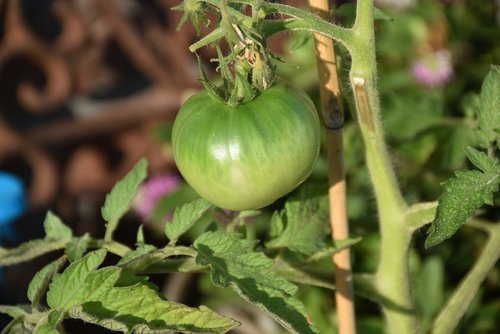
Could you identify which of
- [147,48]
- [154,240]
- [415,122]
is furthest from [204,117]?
[147,48]

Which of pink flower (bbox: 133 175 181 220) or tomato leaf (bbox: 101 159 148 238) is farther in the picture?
pink flower (bbox: 133 175 181 220)

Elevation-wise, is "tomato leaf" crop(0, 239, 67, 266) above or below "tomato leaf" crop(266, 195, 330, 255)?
above

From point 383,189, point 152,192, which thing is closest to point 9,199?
point 152,192

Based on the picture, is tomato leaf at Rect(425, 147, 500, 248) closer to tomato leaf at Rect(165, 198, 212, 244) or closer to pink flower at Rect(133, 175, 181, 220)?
tomato leaf at Rect(165, 198, 212, 244)

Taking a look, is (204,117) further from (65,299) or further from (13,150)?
(13,150)

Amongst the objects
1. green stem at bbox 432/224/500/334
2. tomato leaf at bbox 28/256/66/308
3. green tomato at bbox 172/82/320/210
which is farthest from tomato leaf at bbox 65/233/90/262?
green stem at bbox 432/224/500/334

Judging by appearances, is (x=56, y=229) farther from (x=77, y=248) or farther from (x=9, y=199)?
(x=9, y=199)
